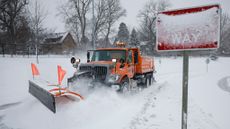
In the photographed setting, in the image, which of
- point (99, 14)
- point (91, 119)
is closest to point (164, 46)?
point (91, 119)

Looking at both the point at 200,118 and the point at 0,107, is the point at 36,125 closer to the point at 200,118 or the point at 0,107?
the point at 0,107

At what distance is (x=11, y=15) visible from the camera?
23359mm

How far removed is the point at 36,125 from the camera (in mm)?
3887

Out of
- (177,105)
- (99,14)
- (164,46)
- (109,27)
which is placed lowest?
(177,105)

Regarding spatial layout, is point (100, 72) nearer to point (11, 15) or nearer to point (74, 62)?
point (74, 62)

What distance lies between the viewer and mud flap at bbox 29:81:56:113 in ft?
12.3

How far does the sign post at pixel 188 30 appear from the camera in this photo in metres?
2.16

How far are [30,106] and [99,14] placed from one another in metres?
26.0

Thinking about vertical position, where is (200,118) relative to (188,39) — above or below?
below

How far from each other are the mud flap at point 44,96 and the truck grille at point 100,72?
6.70ft

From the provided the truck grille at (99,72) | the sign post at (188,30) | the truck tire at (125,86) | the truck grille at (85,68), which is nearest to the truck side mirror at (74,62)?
the truck grille at (85,68)

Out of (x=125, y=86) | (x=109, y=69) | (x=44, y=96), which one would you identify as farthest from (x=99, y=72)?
(x=44, y=96)

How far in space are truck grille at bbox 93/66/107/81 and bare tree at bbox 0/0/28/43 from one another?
22208mm

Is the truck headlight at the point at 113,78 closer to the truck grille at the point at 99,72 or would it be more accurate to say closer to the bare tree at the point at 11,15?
the truck grille at the point at 99,72
